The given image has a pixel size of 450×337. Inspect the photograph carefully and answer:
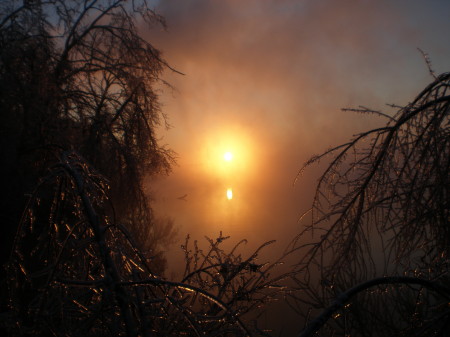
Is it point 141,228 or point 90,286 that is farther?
point 141,228

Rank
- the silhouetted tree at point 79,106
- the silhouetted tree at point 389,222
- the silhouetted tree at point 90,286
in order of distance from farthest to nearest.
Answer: the silhouetted tree at point 79,106
the silhouetted tree at point 389,222
the silhouetted tree at point 90,286

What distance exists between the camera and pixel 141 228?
20.6ft

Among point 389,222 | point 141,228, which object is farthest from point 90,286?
point 141,228

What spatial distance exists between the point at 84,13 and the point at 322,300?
6.83 m

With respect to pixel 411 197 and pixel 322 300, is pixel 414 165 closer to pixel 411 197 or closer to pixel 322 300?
pixel 411 197

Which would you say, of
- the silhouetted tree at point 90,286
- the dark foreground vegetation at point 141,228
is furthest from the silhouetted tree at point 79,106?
the silhouetted tree at point 90,286

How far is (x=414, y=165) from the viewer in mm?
2293

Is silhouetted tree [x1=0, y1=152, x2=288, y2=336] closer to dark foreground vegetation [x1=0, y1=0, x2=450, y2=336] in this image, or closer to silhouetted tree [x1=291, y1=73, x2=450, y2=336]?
dark foreground vegetation [x1=0, y1=0, x2=450, y2=336]

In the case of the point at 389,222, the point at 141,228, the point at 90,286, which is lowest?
the point at 90,286

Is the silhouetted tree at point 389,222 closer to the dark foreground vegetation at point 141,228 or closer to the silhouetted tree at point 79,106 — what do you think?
the dark foreground vegetation at point 141,228

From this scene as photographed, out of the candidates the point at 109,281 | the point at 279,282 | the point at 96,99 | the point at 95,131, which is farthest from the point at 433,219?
the point at 96,99

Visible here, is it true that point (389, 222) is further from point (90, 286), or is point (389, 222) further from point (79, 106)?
point (79, 106)

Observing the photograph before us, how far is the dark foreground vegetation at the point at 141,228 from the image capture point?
4.10ft

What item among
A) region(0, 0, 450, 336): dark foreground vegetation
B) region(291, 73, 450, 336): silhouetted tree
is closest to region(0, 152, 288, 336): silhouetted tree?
region(0, 0, 450, 336): dark foreground vegetation
